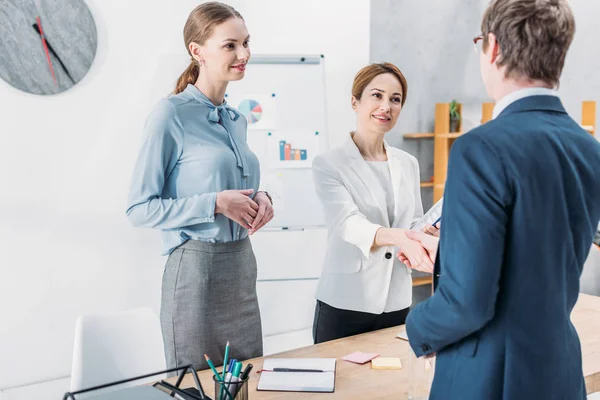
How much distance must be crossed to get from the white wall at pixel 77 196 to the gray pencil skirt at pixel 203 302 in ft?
4.73

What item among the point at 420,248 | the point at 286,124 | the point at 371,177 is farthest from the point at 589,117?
the point at 420,248

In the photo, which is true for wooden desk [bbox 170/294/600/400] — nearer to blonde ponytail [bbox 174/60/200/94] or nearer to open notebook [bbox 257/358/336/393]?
open notebook [bbox 257/358/336/393]

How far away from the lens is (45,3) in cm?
303

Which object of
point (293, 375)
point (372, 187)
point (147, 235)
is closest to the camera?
point (293, 375)

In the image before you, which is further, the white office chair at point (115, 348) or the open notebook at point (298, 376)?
the white office chair at point (115, 348)

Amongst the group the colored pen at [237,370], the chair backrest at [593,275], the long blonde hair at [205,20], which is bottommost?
the chair backrest at [593,275]

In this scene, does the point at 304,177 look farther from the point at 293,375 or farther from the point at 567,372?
the point at 567,372

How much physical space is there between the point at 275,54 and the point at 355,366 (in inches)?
94.4

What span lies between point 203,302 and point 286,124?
6.41ft

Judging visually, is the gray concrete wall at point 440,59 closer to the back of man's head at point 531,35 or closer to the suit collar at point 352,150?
the suit collar at point 352,150

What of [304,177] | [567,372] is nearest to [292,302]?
[304,177]

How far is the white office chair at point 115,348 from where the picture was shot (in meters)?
1.77

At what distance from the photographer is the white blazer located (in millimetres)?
2182

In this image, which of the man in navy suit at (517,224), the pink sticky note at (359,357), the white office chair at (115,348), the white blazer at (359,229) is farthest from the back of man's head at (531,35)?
the white office chair at (115,348)
